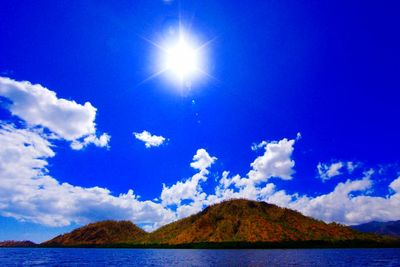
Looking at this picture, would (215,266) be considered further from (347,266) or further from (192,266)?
(347,266)

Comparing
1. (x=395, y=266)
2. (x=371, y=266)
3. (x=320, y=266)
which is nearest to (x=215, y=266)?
(x=320, y=266)

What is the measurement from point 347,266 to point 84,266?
3496 inches

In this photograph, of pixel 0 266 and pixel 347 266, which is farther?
pixel 0 266

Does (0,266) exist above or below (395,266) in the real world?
above

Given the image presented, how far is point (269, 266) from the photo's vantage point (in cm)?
9956

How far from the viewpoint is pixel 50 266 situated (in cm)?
11775

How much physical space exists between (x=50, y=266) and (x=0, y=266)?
15.6 m

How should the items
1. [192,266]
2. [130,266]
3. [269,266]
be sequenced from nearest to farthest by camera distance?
[269,266]
[192,266]
[130,266]

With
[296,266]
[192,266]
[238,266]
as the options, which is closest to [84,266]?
[192,266]

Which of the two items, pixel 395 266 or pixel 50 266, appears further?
pixel 50 266

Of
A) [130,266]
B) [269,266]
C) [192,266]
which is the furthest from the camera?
[130,266]

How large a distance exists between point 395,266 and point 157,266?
2954 inches

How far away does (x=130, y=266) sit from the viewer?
379ft

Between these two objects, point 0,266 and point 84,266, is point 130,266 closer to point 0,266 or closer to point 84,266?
point 84,266
